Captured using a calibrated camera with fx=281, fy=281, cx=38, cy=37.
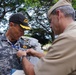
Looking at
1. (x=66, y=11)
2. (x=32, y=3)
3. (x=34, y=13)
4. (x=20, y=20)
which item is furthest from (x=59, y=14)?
(x=34, y=13)

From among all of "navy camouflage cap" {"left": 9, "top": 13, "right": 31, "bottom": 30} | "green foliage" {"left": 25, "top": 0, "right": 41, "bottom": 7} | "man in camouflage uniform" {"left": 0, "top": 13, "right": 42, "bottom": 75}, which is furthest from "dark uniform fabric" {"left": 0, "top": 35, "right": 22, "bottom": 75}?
"green foliage" {"left": 25, "top": 0, "right": 41, "bottom": 7}

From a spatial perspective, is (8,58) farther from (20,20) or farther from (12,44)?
(20,20)

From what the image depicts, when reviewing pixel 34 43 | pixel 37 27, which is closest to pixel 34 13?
pixel 37 27

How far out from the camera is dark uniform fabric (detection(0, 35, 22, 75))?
3666 mm

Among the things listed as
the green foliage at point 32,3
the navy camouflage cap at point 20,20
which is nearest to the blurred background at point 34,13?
the green foliage at point 32,3

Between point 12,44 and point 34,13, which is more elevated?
point 12,44

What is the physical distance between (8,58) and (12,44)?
210 millimetres

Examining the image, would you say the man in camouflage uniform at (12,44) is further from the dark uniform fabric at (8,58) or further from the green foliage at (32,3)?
the green foliage at (32,3)

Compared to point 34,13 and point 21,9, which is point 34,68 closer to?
point 21,9

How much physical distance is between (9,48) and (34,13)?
2626cm

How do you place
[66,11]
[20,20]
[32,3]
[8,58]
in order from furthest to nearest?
[32,3], [20,20], [8,58], [66,11]

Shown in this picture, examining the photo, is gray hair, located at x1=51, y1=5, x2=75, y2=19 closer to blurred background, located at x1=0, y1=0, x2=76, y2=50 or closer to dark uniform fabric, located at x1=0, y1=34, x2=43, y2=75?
dark uniform fabric, located at x1=0, y1=34, x2=43, y2=75

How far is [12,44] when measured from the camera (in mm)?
3799

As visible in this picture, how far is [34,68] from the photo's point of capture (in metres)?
2.75
